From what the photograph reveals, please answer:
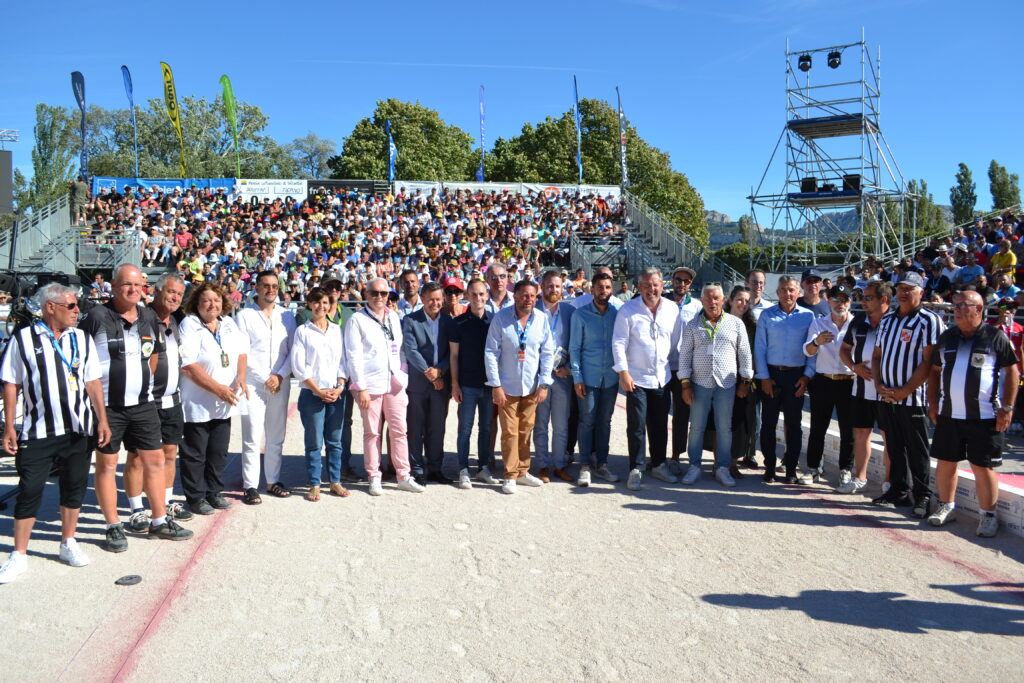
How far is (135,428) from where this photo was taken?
4.72 m

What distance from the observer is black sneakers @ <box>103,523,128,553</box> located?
455 cm

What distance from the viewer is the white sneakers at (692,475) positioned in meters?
6.19

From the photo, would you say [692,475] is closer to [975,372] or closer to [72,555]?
[975,372]

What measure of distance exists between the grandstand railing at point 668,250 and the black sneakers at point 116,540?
17518mm

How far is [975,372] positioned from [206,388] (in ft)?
17.8

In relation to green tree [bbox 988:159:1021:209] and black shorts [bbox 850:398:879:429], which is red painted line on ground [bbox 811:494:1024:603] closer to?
black shorts [bbox 850:398:879:429]

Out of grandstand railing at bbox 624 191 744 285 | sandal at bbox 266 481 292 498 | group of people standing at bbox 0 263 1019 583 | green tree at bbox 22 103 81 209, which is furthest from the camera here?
green tree at bbox 22 103 81 209

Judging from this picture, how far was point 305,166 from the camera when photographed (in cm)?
7656

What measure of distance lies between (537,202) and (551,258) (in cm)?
515

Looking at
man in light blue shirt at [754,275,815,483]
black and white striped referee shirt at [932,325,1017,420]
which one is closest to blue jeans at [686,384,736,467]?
man in light blue shirt at [754,275,815,483]

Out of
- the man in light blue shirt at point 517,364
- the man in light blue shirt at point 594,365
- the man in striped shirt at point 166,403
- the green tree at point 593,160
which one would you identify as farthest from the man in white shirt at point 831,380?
the green tree at point 593,160

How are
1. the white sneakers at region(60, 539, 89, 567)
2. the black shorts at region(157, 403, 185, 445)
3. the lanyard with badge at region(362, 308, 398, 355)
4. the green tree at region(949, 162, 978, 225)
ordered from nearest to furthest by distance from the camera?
the white sneakers at region(60, 539, 89, 567) < the black shorts at region(157, 403, 185, 445) < the lanyard with badge at region(362, 308, 398, 355) < the green tree at region(949, 162, 978, 225)

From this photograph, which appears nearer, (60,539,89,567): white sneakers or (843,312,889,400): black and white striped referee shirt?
(60,539,89,567): white sneakers

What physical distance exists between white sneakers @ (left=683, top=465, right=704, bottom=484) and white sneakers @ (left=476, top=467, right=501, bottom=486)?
165 cm
